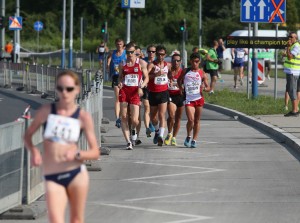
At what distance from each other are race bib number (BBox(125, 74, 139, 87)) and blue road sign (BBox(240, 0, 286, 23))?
36.4ft

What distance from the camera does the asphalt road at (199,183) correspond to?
491 inches

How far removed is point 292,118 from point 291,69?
1.27 m

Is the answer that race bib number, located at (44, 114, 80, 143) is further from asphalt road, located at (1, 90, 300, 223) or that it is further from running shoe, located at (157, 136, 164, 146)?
running shoe, located at (157, 136, 164, 146)

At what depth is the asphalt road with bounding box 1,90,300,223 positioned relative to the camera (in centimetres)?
1246

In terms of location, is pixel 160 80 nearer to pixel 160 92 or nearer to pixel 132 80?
pixel 160 92

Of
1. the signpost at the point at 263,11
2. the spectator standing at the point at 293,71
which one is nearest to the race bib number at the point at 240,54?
the signpost at the point at 263,11

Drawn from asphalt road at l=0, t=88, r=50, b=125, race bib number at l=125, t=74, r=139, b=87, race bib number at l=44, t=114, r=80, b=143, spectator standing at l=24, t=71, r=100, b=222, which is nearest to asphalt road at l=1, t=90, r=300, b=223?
race bib number at l=125, t=74, r=139, b=87

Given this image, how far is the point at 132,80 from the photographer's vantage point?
789 inches

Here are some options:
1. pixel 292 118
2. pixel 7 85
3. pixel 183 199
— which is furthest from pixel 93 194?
pixel 7 85

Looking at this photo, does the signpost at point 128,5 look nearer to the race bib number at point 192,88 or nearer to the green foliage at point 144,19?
the race bib number at point 192,88

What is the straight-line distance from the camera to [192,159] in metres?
18.5

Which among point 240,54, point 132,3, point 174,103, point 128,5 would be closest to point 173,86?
point 174,103

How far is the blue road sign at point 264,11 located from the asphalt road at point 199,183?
28.0ft

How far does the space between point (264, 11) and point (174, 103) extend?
1035 centimetres
